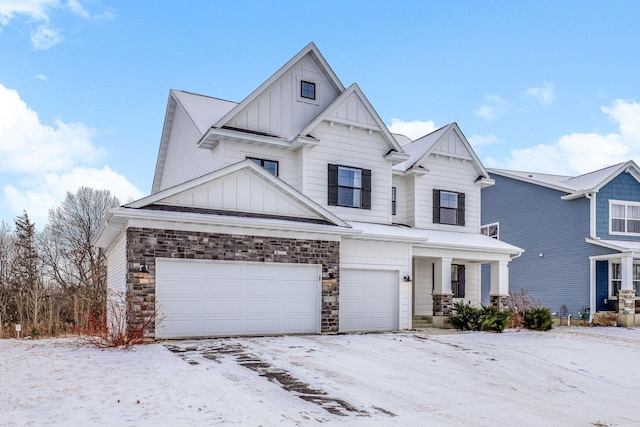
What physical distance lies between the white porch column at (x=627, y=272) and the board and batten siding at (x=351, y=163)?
10594 millimetres

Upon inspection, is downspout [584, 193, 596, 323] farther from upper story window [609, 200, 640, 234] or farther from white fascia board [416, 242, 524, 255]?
white fascia board [416, 242, 524, 255]

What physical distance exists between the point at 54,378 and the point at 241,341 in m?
4.96

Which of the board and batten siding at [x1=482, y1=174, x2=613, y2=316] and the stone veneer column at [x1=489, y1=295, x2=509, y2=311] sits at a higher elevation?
the board and batten siding at [x1=482, y1=174, x2=613, y2=316]

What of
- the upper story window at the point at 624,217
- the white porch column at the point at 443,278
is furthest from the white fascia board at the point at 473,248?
the upper story window at the point at 624,217

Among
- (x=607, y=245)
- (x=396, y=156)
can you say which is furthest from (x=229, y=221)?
(x=607, y=245)

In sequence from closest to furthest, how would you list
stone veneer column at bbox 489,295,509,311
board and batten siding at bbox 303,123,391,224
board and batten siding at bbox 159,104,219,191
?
board and batten siding at bbox 303,123,391,224 → board and batten siding at bbox 159,104,219,191 → stone veneer column at bbox 489,295,509,311

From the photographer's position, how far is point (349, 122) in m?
18.0

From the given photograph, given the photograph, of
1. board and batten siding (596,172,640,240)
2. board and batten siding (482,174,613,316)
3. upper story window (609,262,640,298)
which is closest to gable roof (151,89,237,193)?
board and batten siding (482,174,613,316)

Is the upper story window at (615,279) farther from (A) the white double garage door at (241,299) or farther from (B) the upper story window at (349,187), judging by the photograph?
(A) the white double garage door at (241,299)

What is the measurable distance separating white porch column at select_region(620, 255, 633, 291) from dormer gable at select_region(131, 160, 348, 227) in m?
13.6

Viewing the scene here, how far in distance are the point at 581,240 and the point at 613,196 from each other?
8.10 feet

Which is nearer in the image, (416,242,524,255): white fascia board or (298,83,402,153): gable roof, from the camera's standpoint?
(298,83,402,153): gable roof

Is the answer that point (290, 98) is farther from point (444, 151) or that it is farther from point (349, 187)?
point (444, 151)

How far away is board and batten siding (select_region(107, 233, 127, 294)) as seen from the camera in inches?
512
